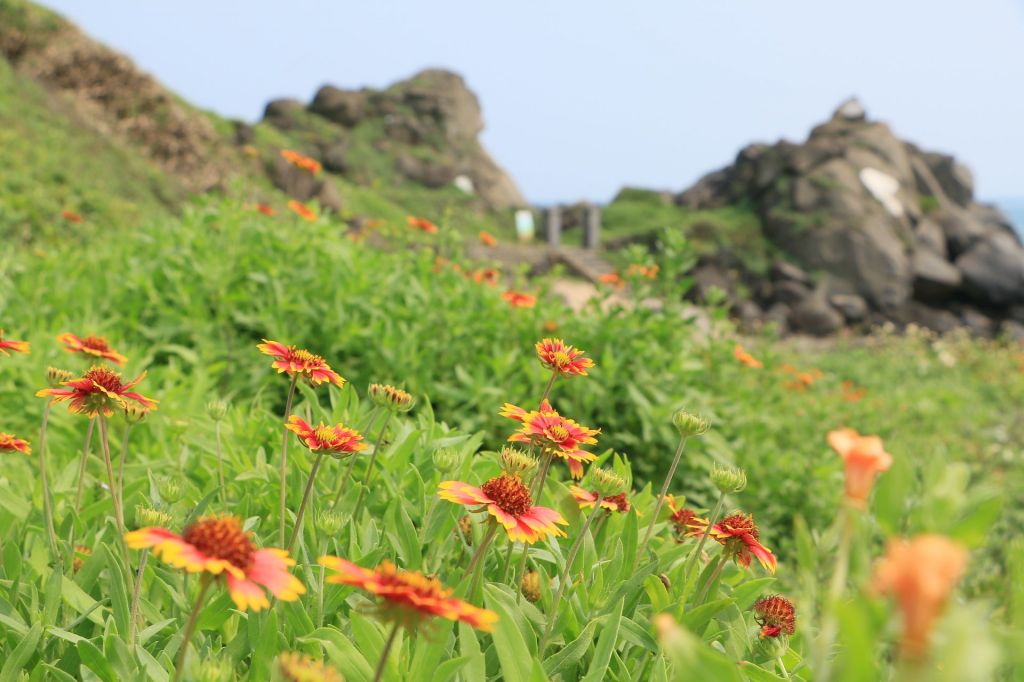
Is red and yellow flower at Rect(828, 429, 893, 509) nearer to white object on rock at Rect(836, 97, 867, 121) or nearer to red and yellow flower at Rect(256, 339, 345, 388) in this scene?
red and yellow flower at Rect(256, 339, 345, 388)

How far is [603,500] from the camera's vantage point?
4.54 ft

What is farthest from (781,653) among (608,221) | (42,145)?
(608,221)

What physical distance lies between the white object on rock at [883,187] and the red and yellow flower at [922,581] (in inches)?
757

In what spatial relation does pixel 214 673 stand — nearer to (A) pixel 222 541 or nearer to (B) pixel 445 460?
(A) pixel 222 541

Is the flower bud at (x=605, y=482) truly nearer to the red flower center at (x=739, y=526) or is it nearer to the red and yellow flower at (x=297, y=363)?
the red flower center at (x=739, y=526)

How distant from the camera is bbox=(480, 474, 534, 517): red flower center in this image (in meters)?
1.05

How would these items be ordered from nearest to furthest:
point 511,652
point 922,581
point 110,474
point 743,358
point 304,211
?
point 922,581, point 511,652, point 110,474, point 743,358, point 304,211

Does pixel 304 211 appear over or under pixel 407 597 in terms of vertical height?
over

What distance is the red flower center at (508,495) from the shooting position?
1.05 metres

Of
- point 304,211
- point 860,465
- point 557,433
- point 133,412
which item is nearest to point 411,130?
point 304,211

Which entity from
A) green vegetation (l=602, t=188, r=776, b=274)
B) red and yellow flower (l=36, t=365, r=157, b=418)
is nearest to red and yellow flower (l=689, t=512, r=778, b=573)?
red and yellow flower (l=36, t=365, r=157, b=418)

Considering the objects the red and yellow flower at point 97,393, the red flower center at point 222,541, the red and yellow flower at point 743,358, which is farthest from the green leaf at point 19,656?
the red and yellow flower at point 743,358

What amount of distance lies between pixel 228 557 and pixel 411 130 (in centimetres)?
2425

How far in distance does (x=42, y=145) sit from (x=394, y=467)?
34.6ft
